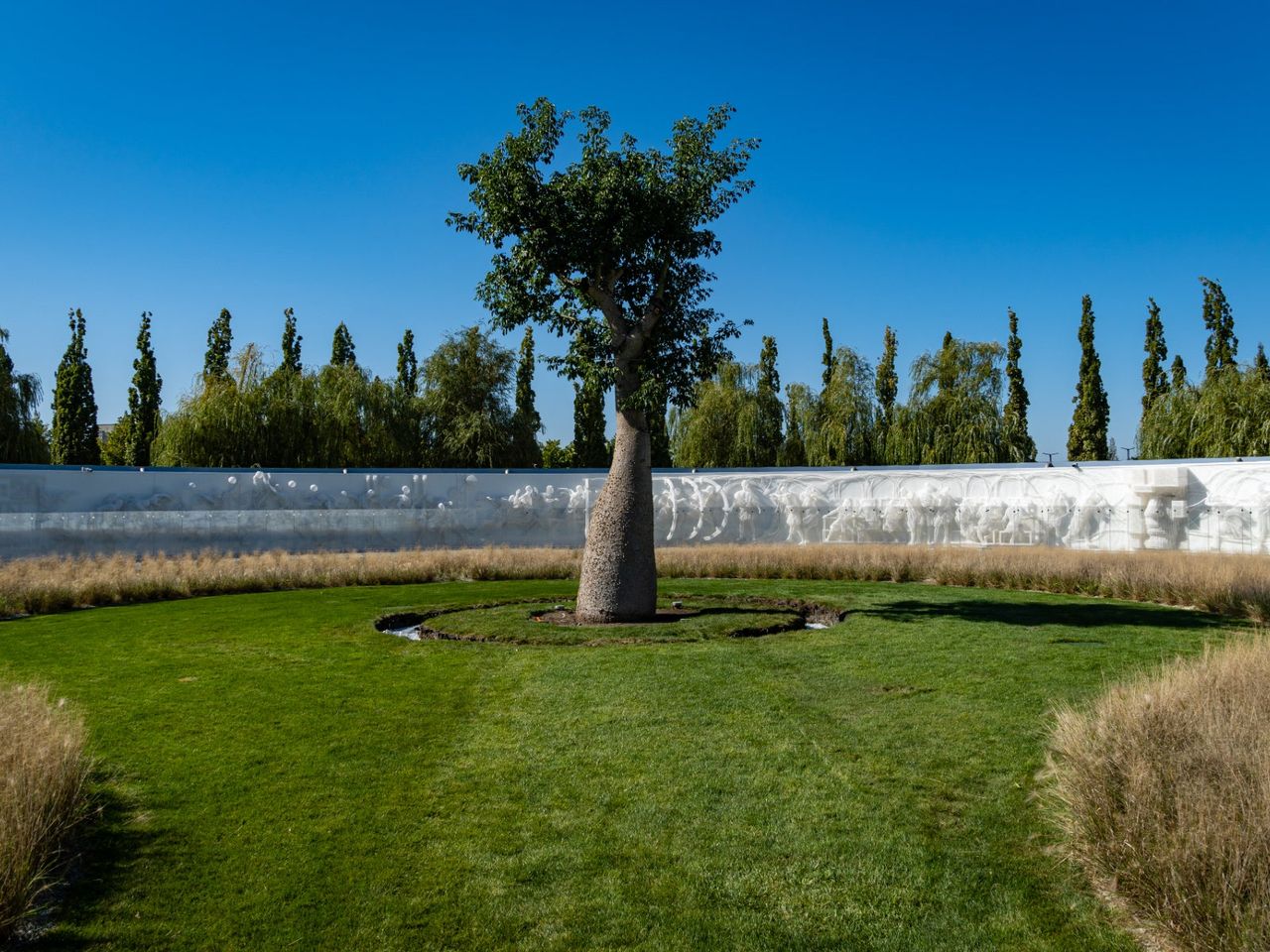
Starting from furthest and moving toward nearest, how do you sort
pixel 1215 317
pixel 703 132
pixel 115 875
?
pixel 1215 317 < pixel 703 132 < pixel 115 875

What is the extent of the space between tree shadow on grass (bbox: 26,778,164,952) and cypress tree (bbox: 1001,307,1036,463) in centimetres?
3339

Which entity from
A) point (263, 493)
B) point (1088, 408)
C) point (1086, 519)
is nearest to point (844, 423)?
point (1088, 408)

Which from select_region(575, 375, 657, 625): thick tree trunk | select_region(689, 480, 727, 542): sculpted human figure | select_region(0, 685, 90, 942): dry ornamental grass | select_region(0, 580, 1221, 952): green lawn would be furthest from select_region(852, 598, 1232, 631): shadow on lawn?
select_region(689, 480, 727, 542): sculpted human figure

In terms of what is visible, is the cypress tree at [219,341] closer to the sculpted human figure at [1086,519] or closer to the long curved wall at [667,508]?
the long curved wall at [667,508]

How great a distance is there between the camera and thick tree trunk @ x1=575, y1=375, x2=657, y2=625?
11984 millimetres

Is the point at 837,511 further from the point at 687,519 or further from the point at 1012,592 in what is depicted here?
the point at 1012,592

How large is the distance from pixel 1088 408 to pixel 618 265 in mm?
29686

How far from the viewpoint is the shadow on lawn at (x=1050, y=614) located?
1149 centimetres

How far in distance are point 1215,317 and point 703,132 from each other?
94.3 ft

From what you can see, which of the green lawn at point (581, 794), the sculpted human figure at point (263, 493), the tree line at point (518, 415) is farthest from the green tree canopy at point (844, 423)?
the green lawn at point (581, 794)

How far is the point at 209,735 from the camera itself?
6.79 meters

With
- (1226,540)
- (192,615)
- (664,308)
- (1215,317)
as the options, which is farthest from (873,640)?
(1215,317)

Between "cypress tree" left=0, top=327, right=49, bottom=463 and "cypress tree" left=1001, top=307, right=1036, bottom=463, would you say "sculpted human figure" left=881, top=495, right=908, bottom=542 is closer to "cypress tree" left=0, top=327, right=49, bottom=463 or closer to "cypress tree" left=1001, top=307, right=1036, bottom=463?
"cypress tree" left=1001, top=307, right=1036, bottom=463

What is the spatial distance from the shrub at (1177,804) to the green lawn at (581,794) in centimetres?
23
